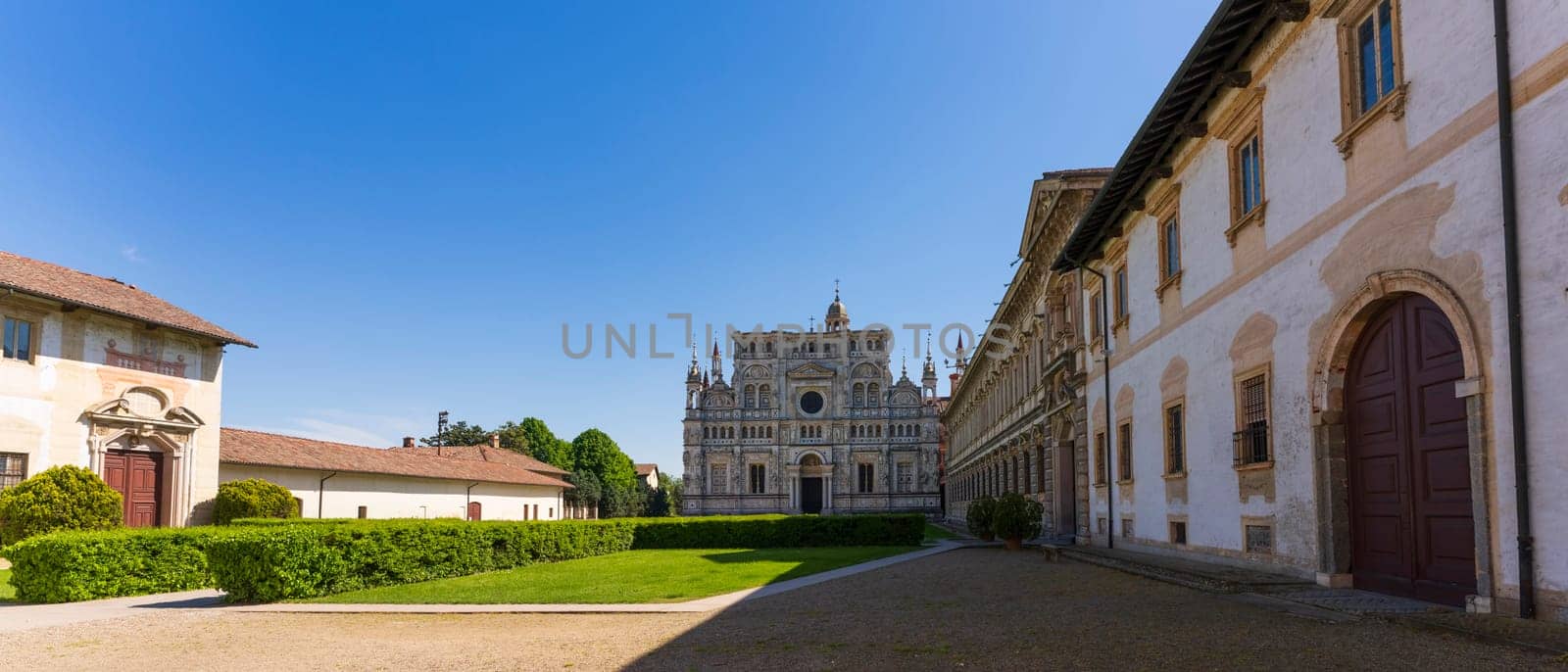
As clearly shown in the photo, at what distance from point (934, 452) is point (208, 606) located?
73.2 meters

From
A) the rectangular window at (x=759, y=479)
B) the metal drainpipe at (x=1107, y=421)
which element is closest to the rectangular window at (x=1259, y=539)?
the metal drainpipe at (x=1107, y=421)

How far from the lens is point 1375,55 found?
33.2ft

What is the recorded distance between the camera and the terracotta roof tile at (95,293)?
2108 centimetres

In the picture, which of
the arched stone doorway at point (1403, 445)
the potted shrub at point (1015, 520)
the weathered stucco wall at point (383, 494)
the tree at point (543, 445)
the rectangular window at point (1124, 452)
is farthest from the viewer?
the tree at point (543, 445)

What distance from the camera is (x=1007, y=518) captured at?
24.3 metres

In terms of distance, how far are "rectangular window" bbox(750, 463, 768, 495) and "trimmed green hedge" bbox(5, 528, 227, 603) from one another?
67335mm

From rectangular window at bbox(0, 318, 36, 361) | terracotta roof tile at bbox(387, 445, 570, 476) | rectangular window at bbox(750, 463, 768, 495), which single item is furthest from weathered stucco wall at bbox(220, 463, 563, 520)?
rectangular window at bbox(750, 463, 768, 495)

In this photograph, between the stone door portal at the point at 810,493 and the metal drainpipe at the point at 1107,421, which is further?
the stone door portal at the point at 810,493

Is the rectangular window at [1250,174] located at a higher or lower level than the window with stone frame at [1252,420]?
higher

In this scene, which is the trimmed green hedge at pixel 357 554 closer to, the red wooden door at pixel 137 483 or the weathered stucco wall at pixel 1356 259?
the red wooden door at pixel 137 483

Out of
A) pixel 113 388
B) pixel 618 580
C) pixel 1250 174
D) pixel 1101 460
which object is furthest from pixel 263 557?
pixel 1101 460

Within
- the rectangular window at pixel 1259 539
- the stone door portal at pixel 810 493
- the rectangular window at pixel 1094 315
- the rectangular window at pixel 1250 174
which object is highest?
the rectangular window at pixel 1250 174

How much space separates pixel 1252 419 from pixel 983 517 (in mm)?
13291

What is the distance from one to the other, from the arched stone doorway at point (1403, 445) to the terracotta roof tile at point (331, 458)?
91.5 feet
